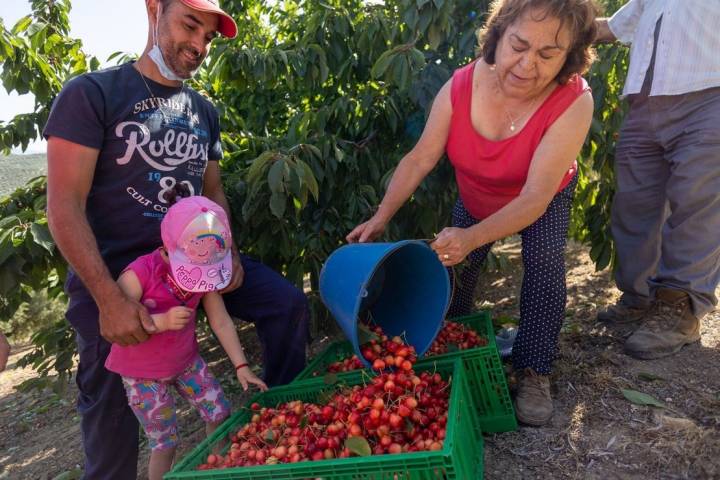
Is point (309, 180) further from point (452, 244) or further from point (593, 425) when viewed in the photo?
point (593, 425)

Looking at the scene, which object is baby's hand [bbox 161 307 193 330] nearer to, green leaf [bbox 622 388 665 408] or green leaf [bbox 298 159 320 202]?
green leaf [bbox 298 159 320 202]

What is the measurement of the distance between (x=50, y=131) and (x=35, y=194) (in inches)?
45.1

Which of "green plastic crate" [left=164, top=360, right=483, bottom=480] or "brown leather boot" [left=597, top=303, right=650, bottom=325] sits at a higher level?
"green plastic crate" [left=164, top=360, right=483, bottom=480]

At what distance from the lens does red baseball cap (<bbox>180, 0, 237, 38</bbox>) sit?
189 cm

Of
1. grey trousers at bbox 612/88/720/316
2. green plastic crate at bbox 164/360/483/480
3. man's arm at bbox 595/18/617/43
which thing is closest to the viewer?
green plastic crate at bbox 164/360/483/480

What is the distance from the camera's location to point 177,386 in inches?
77.8

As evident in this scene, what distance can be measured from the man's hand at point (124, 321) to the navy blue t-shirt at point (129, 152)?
0.25 meters

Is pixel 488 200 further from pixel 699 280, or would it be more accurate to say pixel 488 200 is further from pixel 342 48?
pixel 342 48

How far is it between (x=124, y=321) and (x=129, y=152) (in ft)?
1.91

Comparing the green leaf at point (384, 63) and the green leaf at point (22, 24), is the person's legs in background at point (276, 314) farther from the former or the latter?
the green leaf at point (22, 24)

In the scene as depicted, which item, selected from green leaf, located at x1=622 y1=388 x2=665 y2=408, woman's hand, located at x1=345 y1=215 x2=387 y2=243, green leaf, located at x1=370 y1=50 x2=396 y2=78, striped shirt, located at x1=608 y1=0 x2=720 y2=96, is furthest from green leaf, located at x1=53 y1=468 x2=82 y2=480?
striped shirt, located at x1=608 y1=0 x2=720 y2=96

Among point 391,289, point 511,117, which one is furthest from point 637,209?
point 391,289

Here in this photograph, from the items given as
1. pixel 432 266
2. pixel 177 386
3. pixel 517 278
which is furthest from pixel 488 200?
pixel 517 278

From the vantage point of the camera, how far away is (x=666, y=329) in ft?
7.91
